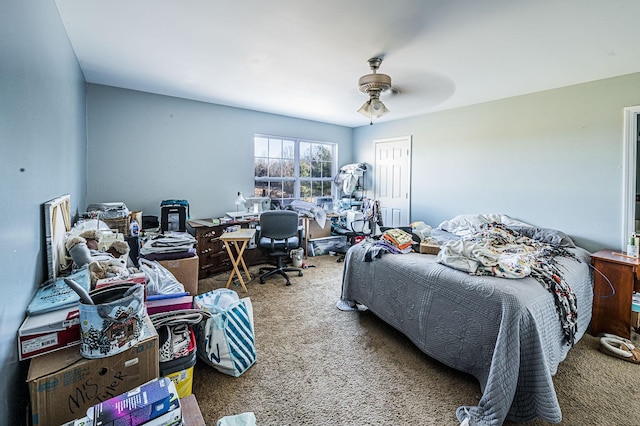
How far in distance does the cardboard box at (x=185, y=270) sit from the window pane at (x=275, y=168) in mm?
2667

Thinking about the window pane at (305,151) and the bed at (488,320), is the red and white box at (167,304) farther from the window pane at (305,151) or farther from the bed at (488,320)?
the window pane at (305,151)

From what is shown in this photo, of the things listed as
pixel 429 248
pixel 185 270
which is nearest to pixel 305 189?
pixel 185 270

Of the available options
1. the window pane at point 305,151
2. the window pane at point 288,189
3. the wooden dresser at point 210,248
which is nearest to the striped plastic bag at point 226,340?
the wooden dresser at point 210,248

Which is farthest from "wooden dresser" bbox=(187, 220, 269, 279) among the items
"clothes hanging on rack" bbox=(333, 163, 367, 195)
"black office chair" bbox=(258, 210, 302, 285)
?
"clothes hanging on rack" bbox=(333, 163, 367, 195)

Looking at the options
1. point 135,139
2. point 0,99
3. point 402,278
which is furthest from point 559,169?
point 135,139

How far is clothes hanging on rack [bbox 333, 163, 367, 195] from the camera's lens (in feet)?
18.9

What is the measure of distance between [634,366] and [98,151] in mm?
5619

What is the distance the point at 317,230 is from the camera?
5117mm

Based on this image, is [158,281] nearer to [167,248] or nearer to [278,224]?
[167,248]

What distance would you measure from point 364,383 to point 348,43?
8.48ft

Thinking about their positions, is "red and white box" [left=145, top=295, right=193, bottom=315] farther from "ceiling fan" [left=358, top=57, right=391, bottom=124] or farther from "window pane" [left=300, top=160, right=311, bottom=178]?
"window pane" [left=300, top=160, right=311, bottom=178]

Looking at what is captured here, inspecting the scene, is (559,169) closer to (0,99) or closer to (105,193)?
(0,99)

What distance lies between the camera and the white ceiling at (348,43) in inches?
74.9

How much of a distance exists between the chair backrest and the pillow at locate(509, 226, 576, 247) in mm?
2742
